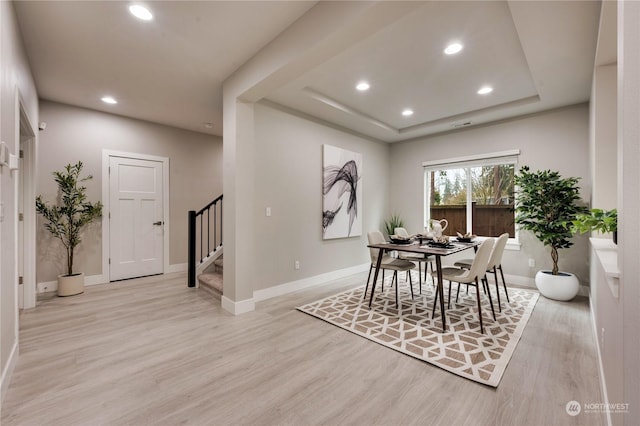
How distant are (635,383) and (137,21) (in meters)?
3.52

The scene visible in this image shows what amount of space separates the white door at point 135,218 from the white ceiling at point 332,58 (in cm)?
98

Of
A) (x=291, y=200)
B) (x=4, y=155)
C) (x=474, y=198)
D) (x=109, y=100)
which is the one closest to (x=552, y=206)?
(x=474, y=198)

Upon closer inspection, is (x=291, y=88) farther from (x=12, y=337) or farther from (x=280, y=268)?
(x=12, y=337)

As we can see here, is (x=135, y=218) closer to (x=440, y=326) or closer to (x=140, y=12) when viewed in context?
(x=140, y=12)

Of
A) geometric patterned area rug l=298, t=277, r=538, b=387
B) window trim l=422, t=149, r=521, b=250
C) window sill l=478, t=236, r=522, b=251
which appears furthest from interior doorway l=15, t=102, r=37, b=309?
window sill l=478, t=236, r=522, b=251

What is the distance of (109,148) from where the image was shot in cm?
428

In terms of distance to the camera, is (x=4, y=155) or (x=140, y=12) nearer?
(x=4, y=155)

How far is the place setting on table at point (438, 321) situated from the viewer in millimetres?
2094

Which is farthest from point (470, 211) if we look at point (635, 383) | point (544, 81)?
point (635, 383)

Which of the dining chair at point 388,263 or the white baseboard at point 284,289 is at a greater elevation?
the dining chair at point 388,263

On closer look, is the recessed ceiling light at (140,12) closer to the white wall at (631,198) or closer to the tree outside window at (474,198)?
the white wall at (631,198)

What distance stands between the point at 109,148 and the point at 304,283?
147 inches

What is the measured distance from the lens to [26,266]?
3195mm

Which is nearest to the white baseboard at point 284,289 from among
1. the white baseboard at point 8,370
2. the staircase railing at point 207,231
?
the white baseboard at point 8,370
